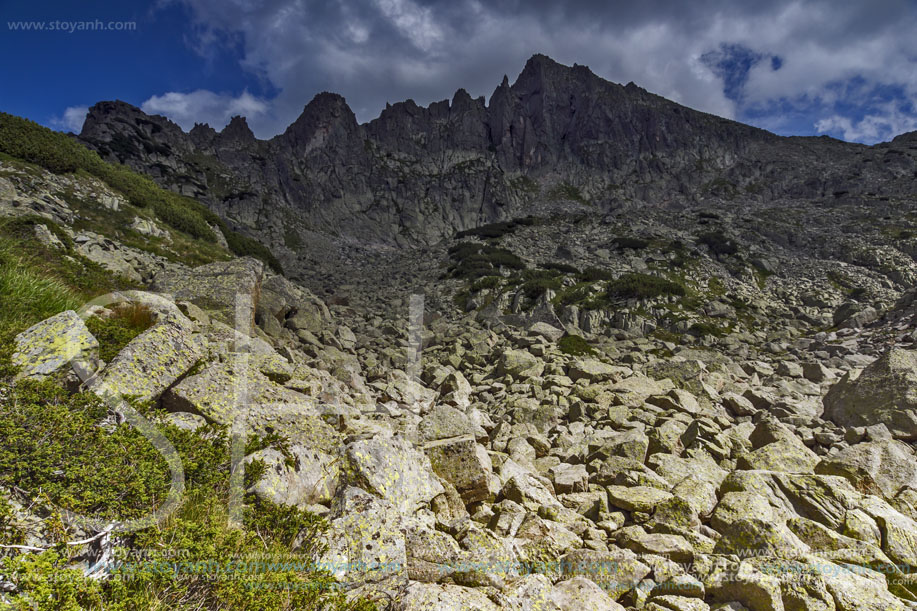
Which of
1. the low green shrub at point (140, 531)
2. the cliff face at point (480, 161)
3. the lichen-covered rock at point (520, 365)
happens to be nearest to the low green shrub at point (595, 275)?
the lichen-covered rock at point (520, 365)

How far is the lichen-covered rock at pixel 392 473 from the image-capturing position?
5102mm

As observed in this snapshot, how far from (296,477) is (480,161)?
113293 millimetres

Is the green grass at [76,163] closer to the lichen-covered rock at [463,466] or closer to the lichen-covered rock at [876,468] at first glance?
the lichen-covered rock at [463,466]

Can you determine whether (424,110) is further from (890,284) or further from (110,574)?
(110,574)

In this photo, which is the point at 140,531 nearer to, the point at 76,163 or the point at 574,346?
the point at 574,346

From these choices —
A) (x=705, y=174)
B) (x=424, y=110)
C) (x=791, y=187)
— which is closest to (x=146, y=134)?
(x=424, y=110)

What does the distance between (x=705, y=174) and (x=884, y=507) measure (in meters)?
119

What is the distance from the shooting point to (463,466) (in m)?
6.41

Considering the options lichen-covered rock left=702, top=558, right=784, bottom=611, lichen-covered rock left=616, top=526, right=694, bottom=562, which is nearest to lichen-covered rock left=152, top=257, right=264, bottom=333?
lichen-covered rock left=616, top=526, right=694, bottom=562

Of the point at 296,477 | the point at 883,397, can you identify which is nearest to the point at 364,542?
the point at 296,477

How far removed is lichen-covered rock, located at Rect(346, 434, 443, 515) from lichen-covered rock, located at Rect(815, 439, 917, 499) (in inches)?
283

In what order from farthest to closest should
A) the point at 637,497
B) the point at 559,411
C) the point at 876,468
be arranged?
the point at 559,411, the point at 876,468, the point at 637,497

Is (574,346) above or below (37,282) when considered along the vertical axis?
below

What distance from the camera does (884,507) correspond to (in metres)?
5.59
